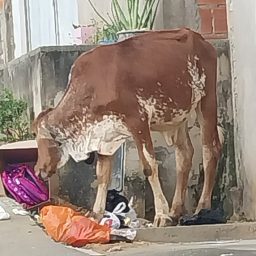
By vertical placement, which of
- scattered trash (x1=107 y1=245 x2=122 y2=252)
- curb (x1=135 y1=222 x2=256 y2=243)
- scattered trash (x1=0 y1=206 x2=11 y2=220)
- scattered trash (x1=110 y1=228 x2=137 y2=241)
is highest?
scattered trash (x1=0 y1=206 x2=11 y2=220)

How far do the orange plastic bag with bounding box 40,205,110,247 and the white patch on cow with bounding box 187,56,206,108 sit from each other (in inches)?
45.5

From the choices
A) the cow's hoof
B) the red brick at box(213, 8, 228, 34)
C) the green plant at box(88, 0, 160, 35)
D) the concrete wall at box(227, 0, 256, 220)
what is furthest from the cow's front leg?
the red brick at box(213, 8, 228, 34)

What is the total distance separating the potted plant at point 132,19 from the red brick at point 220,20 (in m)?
0.50

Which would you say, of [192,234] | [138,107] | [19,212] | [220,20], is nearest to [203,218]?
[192,234]

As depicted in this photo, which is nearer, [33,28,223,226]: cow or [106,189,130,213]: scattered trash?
[33,28,223,226]: cow

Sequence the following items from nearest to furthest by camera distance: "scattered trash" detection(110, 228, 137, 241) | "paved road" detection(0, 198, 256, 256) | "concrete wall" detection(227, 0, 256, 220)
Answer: "paved road" detection(0, 198, 256, 256) → "scattered trash" detection(110, 228, 137, 241) → "concrete wall" detection(227, 0, 256, 220)

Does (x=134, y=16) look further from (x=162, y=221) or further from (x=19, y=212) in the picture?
(x=19, y=212)

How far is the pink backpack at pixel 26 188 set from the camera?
6.73 m

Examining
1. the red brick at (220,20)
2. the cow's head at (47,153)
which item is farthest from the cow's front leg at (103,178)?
the red brick at (220,20)

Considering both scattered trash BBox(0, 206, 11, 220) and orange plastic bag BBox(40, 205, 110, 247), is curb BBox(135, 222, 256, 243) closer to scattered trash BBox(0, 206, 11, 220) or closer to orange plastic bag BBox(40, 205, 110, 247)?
orange plastic bag BBox(40, 205, 110, 247)

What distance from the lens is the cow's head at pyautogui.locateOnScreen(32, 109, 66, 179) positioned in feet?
20.4

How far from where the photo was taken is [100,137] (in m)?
5.99

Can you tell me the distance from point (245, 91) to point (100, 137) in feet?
4.51

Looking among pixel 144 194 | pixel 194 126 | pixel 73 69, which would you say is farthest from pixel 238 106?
pixel 73 69
